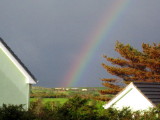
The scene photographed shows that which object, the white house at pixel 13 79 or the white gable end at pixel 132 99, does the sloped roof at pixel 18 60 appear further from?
the white gable end at pixel 132 99

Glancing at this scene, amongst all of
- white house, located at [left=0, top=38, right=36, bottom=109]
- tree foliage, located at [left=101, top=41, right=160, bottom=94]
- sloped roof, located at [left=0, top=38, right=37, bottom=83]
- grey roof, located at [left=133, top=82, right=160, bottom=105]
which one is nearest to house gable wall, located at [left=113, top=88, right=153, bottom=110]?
grey roof, located at [left=133, top=82, right=160, bottom=105]

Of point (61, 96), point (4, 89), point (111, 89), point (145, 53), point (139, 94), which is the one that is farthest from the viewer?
point (61, 96)

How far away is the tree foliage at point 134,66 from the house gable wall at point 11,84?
47574mm

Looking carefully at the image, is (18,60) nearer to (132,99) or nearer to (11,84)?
(11,84)

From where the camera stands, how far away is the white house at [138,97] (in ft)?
68.2

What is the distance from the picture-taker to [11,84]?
2027cm

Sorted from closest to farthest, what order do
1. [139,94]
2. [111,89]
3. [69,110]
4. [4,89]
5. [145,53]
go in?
[69,110]
[4,89]
[139,94]
[111,89]
[145,53]

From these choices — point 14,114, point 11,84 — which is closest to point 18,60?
point 11,84

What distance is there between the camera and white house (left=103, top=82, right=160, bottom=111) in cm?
2078

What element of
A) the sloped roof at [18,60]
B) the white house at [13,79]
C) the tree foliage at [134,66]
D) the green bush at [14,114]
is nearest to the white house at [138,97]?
the sloped roof at [18,60]

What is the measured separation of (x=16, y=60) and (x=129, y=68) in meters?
51.3

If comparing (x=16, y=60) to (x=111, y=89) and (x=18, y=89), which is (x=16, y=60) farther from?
(x=111, y=89)

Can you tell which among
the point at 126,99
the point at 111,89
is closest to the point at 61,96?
the point at 111,89

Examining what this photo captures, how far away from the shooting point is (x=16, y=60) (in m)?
20.6
